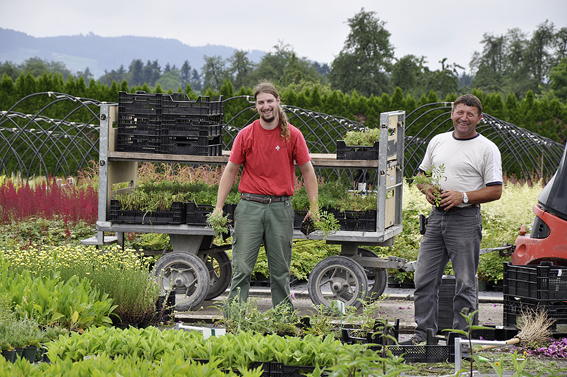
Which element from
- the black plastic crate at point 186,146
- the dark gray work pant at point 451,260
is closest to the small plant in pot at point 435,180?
the dark gray work pant at point 451,260

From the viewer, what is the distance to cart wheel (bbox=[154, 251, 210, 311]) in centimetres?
562

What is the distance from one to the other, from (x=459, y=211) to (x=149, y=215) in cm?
296

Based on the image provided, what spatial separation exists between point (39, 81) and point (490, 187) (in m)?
14.2

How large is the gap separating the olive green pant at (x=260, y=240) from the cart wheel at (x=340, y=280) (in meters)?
1.17

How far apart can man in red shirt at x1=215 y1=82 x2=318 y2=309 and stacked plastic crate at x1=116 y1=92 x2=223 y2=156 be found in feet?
4.89

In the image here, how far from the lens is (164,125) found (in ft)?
19.5

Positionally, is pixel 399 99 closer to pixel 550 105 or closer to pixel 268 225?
pixel 550 105

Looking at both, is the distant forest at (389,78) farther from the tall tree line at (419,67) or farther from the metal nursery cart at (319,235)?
the metal nursery cart at (319,235)

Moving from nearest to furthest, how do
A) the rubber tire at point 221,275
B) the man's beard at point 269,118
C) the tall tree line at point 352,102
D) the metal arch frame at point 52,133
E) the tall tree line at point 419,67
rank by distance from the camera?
the man's beard at point 269,118 < the rubber tire at point 221,275 < the metal arch frame at point 52,133 < the tall tree line at point 352,102 < the tall tree line at point 419,67

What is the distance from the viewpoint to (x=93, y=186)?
10.2 meters

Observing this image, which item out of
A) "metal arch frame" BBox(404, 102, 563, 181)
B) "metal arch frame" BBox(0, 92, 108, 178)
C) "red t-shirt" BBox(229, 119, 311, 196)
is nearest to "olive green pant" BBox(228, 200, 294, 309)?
"red t-shirt" BBox(229, 119, 311, 196)

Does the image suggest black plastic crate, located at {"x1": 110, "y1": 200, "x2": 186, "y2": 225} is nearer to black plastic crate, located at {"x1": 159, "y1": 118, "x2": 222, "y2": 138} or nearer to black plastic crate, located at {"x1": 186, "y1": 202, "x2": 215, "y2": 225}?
black plastic crate, located at {"x1": 186, "y1": 202, "x2": 215, "y2": 225}

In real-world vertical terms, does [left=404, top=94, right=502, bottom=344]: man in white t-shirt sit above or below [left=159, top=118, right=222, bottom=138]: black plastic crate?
below

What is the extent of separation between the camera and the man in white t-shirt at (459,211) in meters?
4.33
